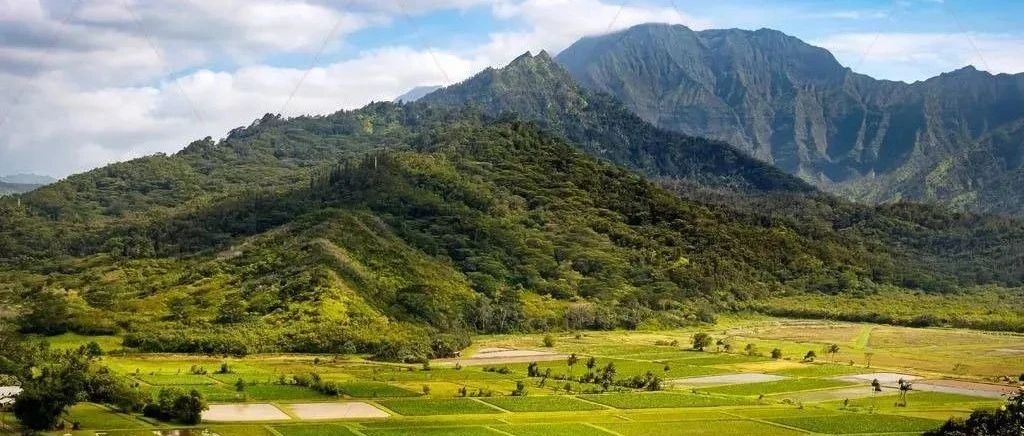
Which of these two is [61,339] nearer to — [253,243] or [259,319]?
[259,319]

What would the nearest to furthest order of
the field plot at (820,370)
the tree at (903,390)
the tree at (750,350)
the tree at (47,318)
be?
the tree at (903,390), the field plot at (820,370), the tree at (750,350), the tree at (47,318)

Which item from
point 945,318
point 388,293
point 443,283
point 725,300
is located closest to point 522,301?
point 443,283

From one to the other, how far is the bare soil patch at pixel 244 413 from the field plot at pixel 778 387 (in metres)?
38.6

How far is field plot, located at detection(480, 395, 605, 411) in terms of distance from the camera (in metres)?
86.5

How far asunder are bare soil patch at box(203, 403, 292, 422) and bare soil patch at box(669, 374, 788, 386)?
38322 millimetres

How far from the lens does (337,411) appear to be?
3292 inches

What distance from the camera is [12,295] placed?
15838cm

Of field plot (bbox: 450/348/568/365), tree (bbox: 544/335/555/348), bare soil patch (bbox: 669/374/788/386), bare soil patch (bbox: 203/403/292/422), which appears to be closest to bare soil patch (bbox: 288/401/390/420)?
bare soil patch (bbox: 203/403/292/422)

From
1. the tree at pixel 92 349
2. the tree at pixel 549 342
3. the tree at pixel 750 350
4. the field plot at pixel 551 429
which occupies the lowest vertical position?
the field plot at pixel 551 429

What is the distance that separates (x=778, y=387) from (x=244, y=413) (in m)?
47.9

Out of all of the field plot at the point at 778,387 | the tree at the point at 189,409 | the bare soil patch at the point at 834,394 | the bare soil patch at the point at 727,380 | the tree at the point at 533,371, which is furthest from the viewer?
the tree at the point at 533,371

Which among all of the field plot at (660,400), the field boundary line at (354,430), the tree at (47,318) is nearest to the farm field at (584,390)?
the field boundary line at (354,430)

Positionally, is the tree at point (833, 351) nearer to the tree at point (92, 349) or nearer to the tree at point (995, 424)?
the tree at point (995, 424)

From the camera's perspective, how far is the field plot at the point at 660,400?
89.4m
